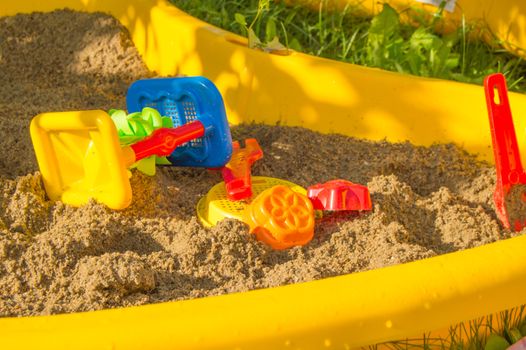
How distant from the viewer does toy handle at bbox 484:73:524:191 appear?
180cm

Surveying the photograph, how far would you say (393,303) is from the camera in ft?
3.84

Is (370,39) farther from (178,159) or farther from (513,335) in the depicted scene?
(513,335)

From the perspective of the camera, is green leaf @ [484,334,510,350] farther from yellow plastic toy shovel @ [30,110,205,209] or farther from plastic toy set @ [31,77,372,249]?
yellow plastic toy shovel @ [30,110,205,209]

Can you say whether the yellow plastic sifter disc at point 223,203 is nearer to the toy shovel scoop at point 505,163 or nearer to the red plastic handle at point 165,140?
the red plastic handle at point 165,140

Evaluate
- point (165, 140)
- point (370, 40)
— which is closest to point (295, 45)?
point (370, 40)

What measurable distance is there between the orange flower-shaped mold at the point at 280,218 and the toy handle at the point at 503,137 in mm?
414

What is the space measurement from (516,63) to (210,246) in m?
1.43

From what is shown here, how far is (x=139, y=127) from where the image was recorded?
181cm

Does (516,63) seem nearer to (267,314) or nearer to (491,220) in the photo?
(491,220)

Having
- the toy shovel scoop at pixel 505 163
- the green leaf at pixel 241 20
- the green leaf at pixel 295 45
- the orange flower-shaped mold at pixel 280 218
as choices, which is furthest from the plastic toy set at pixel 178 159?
the green leaf at pixel 295 45

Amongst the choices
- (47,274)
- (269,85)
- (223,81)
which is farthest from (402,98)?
(47,274)

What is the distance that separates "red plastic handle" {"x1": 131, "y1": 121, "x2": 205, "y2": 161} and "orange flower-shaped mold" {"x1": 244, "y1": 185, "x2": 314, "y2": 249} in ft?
0.73

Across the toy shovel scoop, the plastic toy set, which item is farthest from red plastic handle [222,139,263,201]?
the toy shovel scoop

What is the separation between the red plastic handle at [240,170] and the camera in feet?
5.97
